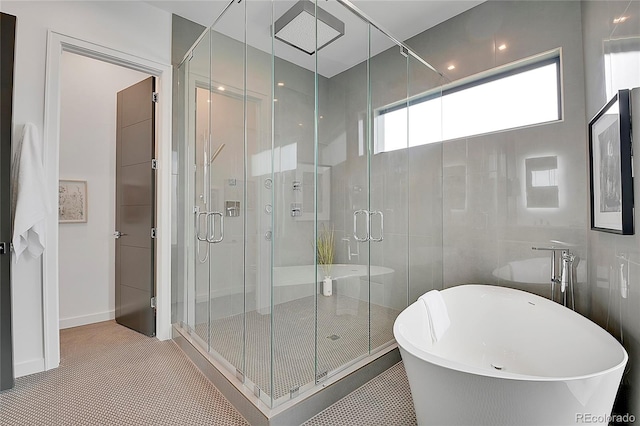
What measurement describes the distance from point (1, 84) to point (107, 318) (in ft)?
8.07

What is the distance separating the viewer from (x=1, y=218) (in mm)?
1947

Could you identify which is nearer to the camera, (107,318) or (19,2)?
(19,2)

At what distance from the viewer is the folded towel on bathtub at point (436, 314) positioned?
2.01m

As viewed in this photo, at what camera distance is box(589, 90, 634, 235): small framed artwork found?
1423 mm

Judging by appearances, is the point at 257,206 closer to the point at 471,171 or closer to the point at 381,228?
the point at 381,228

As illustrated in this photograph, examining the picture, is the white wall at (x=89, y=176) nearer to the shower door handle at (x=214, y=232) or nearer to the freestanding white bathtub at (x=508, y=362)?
the shower door handle at (x=214, y=232)

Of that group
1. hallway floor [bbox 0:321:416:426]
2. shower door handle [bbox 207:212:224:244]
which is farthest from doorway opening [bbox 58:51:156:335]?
shower door handle [bbox 207:212:224:244]

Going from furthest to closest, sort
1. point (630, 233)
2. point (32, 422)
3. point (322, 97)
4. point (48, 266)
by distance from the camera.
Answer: point (48, 266)
point (322, 97)
point (32, 422)
point (630, 233)

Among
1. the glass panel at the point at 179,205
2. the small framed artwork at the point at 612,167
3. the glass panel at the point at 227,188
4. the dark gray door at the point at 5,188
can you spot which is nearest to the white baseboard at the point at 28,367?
the dark gray door at the point at 5,188

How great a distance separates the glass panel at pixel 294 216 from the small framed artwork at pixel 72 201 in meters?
2.54

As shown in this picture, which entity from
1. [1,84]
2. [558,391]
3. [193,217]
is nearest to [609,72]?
[558,391]

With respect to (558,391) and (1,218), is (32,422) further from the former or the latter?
(558,391)

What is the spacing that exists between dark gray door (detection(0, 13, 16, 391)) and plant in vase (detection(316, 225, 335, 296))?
2.03m

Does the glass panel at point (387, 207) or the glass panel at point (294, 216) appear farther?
the glass panel at point (387, 207)
